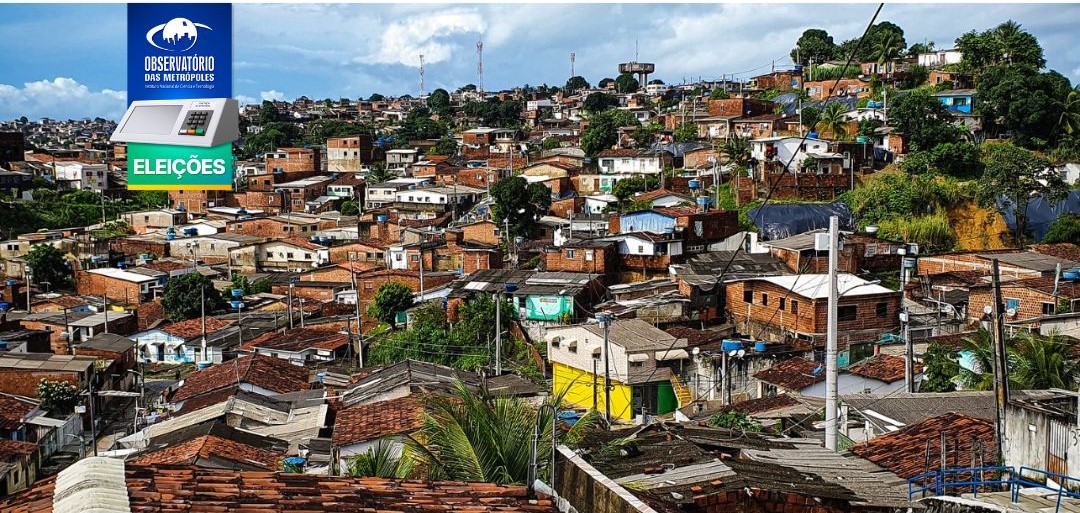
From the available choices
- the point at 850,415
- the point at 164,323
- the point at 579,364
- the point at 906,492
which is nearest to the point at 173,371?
the point at 164,323

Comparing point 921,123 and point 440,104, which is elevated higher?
point 440,104

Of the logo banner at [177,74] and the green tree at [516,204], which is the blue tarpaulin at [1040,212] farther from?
the logo banner at [177,74]

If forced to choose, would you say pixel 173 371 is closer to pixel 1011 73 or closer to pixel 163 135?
pixel 163 135

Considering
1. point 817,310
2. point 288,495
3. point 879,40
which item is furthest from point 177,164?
point 879,40

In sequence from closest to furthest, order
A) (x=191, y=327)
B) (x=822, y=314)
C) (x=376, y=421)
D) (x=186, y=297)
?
(x=376, y=421) → (x=822, y=314) → (x=191, y=327) → (x=186, y=297)

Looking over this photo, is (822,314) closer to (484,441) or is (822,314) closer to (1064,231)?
(1064,231)

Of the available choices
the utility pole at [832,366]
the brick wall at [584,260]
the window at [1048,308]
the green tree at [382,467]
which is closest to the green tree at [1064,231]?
the window at [1048,308]
